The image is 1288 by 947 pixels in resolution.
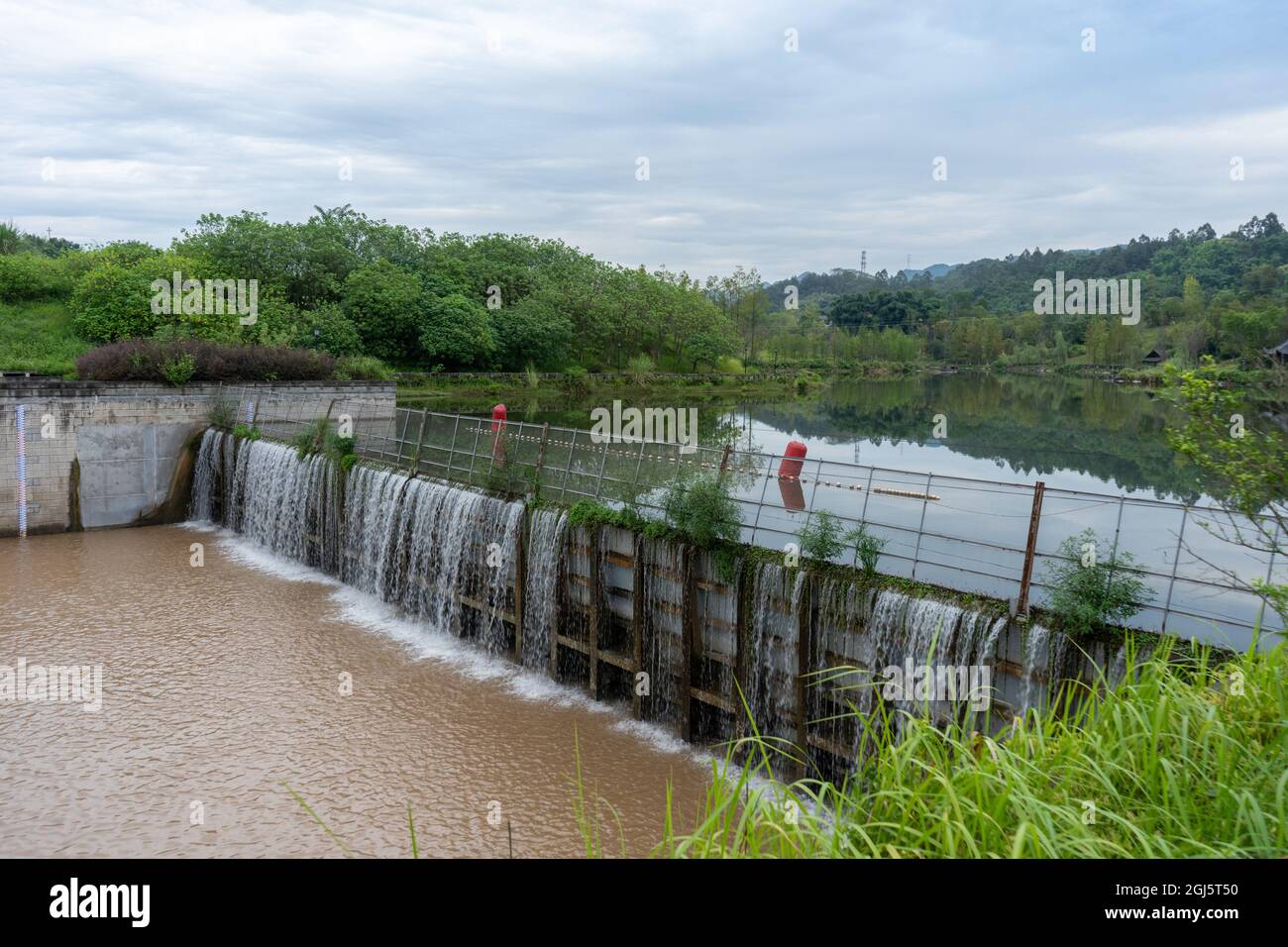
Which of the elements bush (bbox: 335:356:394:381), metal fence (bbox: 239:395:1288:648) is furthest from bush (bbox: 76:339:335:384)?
metal fence (bbox: 239:395:1288:648)

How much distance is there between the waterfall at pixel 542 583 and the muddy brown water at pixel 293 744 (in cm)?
59

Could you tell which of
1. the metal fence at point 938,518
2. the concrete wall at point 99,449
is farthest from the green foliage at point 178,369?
the metal fence at point 938,518

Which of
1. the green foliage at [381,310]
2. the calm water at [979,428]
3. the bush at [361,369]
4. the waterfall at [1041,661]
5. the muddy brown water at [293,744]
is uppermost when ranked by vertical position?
the green foliage at [381,310]

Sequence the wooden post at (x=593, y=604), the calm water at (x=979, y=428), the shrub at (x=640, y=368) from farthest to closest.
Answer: the shrub at (x=640, y=368)
the calm water at (x=979, y=428)
the wooden post at (x=593, y=604)

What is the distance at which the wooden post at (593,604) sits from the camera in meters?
14.1

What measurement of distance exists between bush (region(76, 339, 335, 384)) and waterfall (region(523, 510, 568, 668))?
17339mm

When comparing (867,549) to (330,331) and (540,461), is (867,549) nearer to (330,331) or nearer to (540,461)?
(540,461)

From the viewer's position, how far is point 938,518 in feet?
53.6

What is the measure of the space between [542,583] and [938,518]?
23.6 ft

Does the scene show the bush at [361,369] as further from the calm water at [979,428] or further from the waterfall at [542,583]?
the waterfall at [542,583]

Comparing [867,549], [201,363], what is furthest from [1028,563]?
[201,363]

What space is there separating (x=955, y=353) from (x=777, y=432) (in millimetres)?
73904

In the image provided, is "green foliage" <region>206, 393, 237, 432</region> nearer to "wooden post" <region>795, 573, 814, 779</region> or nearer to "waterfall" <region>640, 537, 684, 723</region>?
"waterfall" <region>640, 537, 684, 723</region>

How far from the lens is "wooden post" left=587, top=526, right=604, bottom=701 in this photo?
46.2ft
